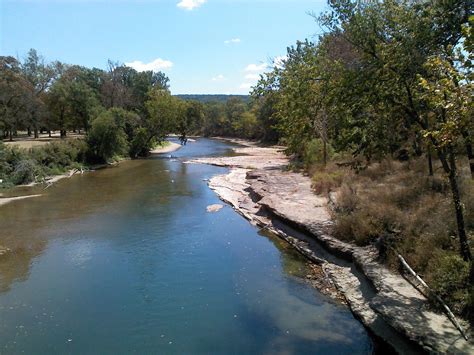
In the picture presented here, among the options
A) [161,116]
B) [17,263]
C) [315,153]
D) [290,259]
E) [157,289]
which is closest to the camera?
[157,289]

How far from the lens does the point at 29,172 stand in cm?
3219

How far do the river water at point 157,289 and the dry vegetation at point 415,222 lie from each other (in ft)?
7.39

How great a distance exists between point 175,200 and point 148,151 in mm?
32359

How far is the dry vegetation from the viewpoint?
9656 mm

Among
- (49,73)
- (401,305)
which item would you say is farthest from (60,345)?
(49,73)

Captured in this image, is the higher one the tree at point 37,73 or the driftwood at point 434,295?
the tree at point 37,73

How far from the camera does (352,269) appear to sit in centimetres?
1362

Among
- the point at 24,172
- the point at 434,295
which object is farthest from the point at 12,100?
the point at 434,295

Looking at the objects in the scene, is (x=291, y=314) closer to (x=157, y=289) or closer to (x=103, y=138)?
(x=157, y=289)

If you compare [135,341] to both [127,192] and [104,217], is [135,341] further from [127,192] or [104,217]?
[127,192]

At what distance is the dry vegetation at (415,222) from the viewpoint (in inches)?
380

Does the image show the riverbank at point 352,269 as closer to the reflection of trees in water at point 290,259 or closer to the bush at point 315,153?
the reflection of trees in water at point 290,259

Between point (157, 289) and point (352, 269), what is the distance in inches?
248

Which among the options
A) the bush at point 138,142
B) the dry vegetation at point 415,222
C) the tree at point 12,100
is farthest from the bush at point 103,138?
the dry vegetation at point 415,222
